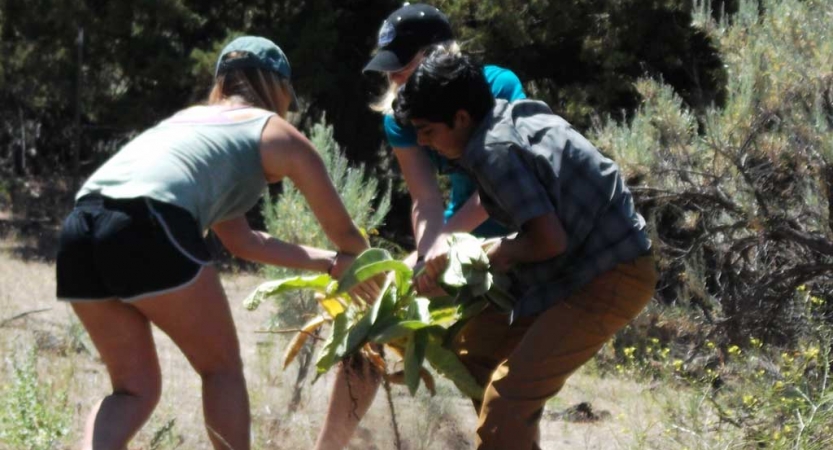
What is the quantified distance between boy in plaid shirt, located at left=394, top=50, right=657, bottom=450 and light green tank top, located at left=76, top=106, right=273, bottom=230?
1.58 feet

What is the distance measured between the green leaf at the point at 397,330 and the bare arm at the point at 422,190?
0.45 metres

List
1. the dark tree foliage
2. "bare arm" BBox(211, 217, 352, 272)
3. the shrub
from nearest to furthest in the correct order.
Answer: "bare arm" BBox(211, 217, 352, 272) → the shrub → the dark tree foliage

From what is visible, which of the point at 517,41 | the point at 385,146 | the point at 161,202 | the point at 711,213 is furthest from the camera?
the point at 385,146

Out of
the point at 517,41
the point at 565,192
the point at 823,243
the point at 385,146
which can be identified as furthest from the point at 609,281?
the point at 385,146

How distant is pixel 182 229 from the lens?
3.20m

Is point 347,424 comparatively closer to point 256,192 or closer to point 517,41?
point 256,192

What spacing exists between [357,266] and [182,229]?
0.66 m

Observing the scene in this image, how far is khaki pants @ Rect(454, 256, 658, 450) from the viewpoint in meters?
3.36

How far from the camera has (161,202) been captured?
318 cm

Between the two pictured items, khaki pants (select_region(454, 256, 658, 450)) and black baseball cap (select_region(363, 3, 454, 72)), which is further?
black baseball cap (select_region(363, 3, 454, 72))

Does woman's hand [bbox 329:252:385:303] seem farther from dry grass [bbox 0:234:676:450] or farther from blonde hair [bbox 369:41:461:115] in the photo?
dry grass [bbox 0:234:676:450]

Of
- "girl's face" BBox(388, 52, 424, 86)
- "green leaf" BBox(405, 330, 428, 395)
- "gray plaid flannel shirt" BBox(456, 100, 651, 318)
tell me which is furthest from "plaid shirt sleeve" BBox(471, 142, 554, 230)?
"girl's face" BBox(388, 52, 424, 86)

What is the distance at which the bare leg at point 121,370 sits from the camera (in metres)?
3.35

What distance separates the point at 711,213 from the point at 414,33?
245 centimetres
